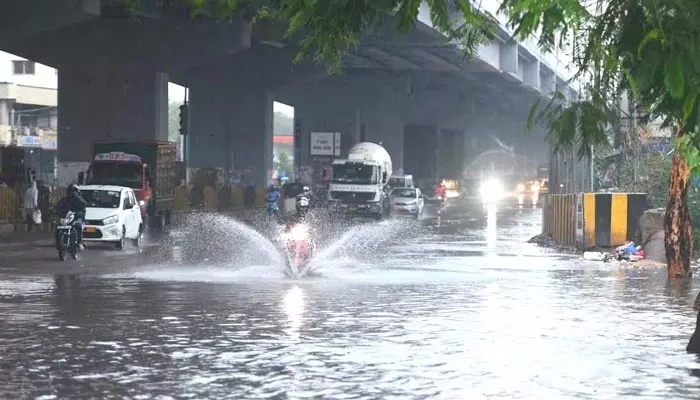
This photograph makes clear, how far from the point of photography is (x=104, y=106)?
58250 mm

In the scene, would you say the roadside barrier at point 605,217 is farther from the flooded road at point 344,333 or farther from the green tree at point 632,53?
the green tree at point 632,53

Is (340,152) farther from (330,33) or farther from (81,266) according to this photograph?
(330,33)

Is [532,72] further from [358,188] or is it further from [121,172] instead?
[121,172]

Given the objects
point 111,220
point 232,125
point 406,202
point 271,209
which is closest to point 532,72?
point 232,125

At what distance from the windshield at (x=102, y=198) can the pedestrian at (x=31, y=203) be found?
223 inches

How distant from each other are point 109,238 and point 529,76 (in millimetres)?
58238

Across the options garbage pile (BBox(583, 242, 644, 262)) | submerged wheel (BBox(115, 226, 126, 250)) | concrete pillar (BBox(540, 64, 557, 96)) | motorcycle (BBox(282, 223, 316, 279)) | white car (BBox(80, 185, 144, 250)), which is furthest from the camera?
concrete pillar (BBox(540, 64, 557, 96))

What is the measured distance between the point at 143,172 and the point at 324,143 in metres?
56.0

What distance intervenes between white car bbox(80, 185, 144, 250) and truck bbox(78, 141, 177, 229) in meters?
6.51

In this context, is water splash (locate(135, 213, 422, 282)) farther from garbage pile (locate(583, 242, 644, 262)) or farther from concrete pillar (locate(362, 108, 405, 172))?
concrete pillar (locate(362, 108, 405, 172))

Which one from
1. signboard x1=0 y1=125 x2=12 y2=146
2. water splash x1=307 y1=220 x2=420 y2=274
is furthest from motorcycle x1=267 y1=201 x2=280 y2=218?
signboard x1=0 y1=125 x2=12 y2=146

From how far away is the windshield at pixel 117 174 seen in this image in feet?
153

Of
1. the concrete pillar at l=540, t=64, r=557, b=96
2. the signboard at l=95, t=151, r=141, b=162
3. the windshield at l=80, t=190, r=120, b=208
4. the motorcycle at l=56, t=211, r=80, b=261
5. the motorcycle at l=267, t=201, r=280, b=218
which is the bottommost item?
the motorcycle at l=56, t=211, r=80, b=261

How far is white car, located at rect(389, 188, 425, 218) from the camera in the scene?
226ft
